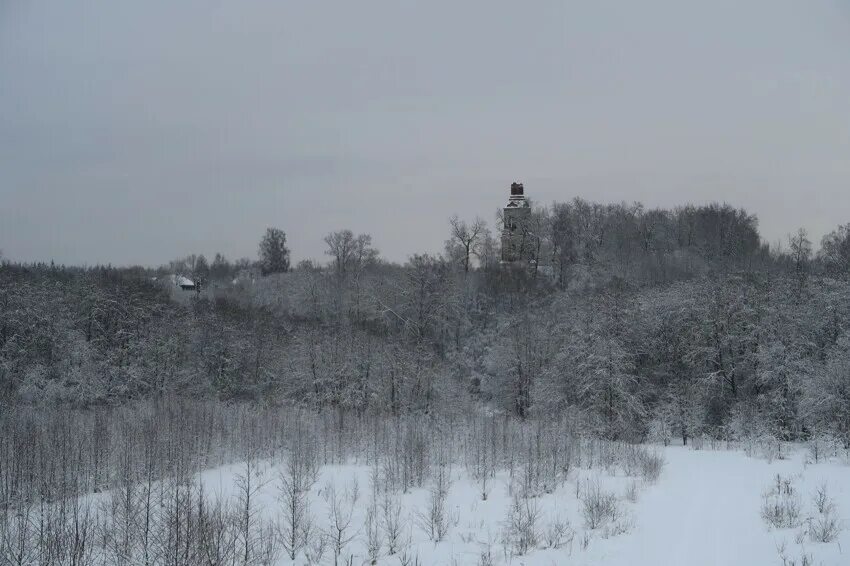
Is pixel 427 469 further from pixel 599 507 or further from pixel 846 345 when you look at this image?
pixel 846 345

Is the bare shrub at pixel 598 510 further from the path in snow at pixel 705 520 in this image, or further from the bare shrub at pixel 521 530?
the bare shrub at pixel 521 530

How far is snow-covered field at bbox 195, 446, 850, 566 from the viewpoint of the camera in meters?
11.9

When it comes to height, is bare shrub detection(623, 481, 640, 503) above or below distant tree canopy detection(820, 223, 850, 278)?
below

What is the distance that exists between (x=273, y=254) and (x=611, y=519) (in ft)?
279

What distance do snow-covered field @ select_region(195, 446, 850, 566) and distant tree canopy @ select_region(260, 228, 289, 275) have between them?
75.2 meters

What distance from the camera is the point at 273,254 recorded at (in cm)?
9362

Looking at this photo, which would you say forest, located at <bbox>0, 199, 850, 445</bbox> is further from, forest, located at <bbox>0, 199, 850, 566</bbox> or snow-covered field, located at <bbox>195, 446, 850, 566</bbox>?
snow-covered field, located at <bbox>195, 446, 850, 566</bbox>

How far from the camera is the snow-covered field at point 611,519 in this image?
11898 mm

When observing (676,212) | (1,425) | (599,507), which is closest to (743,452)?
(599,507)

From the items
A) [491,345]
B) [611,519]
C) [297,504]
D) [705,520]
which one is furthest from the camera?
[491,345]

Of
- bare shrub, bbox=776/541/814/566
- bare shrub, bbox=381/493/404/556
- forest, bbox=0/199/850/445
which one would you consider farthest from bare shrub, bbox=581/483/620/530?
forest, bbox=0/199/850/445

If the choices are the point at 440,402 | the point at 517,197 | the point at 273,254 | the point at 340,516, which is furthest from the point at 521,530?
the point at 273,254

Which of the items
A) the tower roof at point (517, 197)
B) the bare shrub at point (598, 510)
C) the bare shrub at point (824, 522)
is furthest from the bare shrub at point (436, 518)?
the tower roof at point (517, 197)

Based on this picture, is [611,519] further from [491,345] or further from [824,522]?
[491,345]
